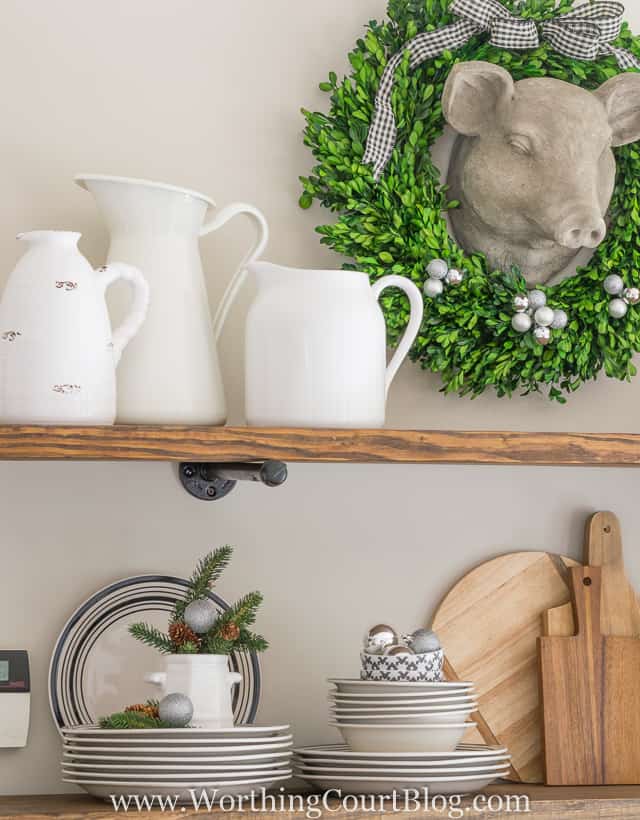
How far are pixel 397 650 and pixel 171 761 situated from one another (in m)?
0.26

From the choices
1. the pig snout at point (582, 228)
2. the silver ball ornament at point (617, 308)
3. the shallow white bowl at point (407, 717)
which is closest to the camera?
the shallow white bowl at point (407, 717)

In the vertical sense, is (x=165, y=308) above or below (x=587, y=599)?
above

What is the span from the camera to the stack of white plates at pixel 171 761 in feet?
3.70

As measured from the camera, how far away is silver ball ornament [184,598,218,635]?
4.02 ft

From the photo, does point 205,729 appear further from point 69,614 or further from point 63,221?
point 63,221

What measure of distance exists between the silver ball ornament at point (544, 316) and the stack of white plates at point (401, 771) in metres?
0.49

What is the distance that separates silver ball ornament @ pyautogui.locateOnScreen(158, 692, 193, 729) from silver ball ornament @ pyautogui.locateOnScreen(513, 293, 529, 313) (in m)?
0.59

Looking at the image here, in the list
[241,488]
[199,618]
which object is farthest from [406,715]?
[241,488]

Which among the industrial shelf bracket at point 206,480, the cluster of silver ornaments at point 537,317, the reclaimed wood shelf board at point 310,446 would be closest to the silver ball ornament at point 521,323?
the cluster of silver ornaments at point 537,317

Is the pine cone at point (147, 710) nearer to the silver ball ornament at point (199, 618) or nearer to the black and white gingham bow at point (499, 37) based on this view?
the silver ball ornament at point (199, 618)

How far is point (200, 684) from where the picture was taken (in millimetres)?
1202

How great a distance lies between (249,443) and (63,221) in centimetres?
40

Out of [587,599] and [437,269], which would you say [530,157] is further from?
[587,599]

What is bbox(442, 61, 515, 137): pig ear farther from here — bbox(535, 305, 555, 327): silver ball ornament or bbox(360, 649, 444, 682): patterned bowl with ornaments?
bbox(360, 649, 444, 682): patterned bowl with ornaments
